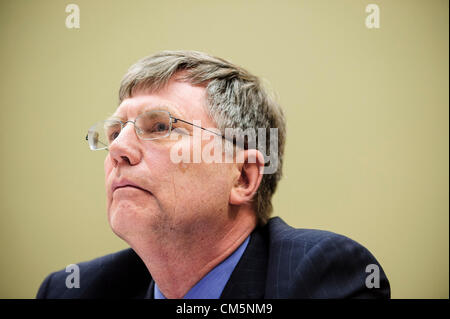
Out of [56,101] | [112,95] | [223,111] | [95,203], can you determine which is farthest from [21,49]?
[223,111]

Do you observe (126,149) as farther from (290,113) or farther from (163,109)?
(290,113)

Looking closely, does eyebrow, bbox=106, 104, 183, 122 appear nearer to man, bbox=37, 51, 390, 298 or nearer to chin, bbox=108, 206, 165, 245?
man, bbox=37, 51, 390, 298

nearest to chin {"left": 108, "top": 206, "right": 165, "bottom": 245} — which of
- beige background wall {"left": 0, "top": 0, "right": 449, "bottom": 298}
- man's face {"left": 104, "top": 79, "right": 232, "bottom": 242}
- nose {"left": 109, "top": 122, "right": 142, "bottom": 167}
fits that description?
man's face {"left": 104, "top": 79, "right": 232, "bottom": 242}

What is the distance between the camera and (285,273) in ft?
3.39

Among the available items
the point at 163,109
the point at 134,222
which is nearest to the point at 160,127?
the point at 163,109

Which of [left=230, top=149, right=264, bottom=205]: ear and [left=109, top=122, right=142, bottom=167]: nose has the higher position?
[left=109, top=122, right=142, bottom=167]: nose

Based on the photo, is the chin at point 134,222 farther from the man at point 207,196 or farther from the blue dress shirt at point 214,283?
the blue dress shirt at point 214,283

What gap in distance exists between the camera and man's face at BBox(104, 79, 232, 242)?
1.04 meters

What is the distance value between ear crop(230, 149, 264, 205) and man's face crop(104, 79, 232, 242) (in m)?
0.06

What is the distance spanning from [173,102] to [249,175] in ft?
1.19

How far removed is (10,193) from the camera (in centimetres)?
183

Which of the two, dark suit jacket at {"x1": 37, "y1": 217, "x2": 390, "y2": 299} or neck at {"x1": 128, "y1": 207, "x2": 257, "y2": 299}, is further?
neck at {"x1": 128, "y1": 207, "x2": 257, "y2": 299}

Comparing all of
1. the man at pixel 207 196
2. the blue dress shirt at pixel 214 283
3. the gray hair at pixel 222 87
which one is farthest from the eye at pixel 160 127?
the blue dress shirt at pixel 214 283

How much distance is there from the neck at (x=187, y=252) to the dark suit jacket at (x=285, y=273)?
0.07 meters
